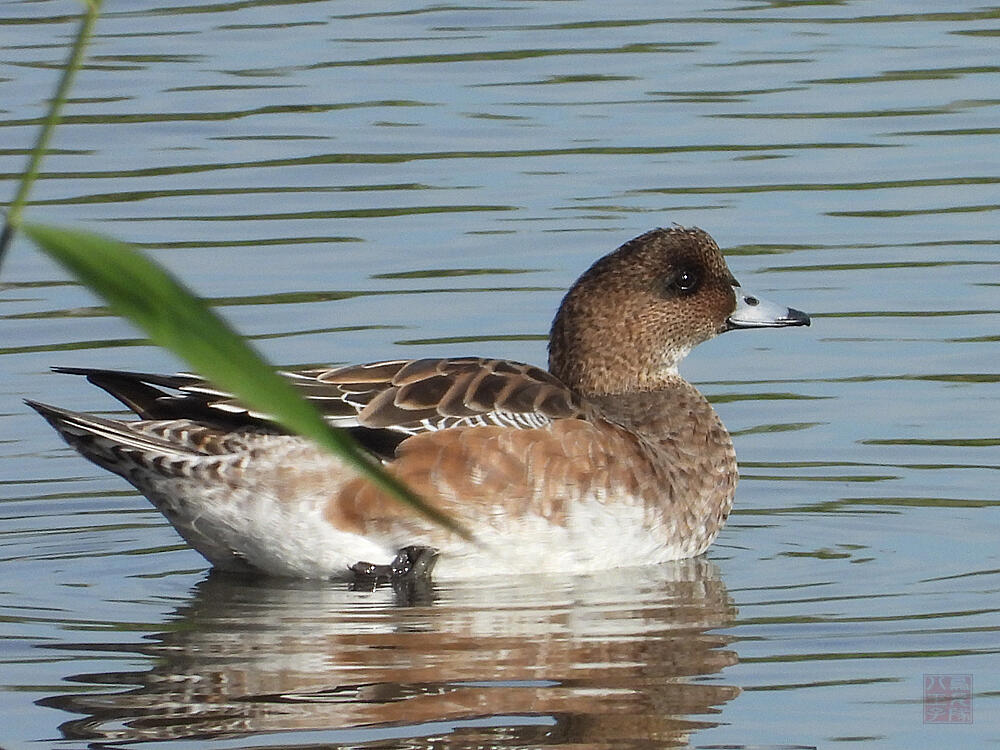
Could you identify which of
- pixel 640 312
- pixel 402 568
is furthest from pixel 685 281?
pixel 402 568

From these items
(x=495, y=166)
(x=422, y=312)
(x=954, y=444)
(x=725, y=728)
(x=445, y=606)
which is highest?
(x=495, y=166)

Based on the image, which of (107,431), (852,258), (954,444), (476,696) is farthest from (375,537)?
(852,258)

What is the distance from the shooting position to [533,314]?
865cm

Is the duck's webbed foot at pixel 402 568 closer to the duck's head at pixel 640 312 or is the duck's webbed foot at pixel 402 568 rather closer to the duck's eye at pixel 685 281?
the duck's head at pixel 640 312

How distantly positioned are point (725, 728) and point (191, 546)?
226cm

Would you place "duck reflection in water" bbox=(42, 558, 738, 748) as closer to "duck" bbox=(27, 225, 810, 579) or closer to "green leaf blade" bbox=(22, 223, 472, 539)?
"duck" bbox=(27, 225, 810, 579)

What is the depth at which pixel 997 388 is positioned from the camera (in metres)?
7.69

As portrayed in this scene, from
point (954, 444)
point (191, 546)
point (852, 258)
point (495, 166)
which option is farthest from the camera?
point (495, 166)

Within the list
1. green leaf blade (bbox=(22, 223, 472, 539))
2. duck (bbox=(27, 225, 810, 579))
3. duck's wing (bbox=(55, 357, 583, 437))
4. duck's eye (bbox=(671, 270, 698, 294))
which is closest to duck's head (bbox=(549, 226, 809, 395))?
duck's eye (bbox=(671, 270, 698, 294))

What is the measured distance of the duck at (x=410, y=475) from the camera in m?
5.95

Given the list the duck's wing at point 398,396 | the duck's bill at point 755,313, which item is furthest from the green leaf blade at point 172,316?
the duck's bill at point 755,313

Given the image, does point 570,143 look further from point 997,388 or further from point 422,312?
point 997,388

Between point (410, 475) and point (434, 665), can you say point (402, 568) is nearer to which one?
point (410, 475)

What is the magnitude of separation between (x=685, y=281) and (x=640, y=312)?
7.6 inches
